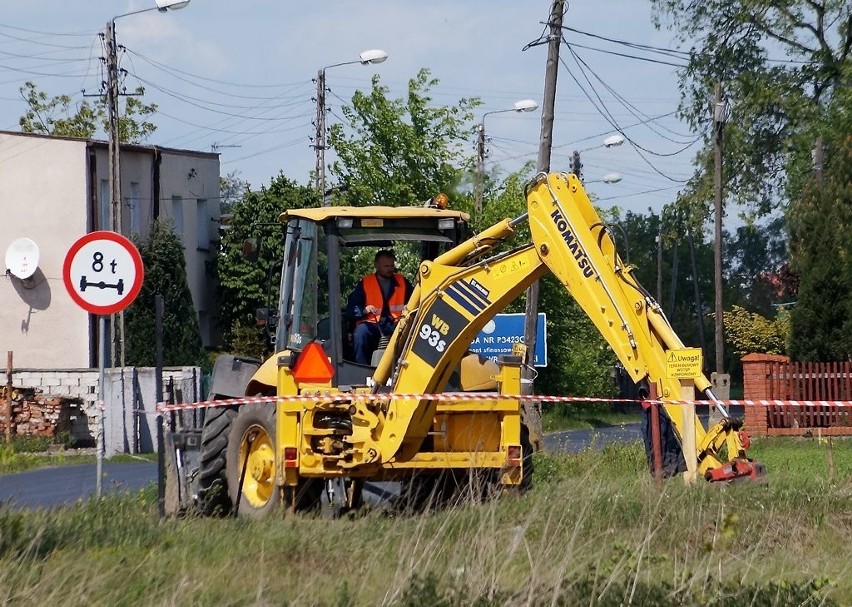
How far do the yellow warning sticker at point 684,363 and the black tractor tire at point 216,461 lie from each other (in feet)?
14.3

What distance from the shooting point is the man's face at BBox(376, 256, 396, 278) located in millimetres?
12375

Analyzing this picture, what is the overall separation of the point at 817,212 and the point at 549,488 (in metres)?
28.6

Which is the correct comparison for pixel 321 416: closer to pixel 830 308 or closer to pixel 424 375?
pixel 424 375

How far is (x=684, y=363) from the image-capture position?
985 cm

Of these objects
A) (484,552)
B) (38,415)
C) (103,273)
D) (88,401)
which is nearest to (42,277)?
(88,401)

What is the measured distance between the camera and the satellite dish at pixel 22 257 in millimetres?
36531

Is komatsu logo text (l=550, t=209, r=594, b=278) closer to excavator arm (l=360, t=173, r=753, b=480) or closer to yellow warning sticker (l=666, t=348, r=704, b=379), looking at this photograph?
excavator arm (l=360, t=173, r=753, b=480)

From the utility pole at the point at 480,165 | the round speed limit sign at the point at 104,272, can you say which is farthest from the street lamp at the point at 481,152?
the round speed limit sign at the point at 104,272

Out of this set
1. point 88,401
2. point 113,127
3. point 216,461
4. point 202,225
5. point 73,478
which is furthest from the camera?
point 202,225

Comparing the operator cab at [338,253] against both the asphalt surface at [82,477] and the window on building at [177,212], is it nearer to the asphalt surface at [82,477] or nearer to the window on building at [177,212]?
the asphalt surface at [82,477]

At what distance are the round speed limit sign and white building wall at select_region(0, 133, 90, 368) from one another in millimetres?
25247

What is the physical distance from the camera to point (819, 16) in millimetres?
44094

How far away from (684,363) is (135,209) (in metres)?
32.4

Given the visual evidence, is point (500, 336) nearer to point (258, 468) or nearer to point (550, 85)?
point (550, 85)
